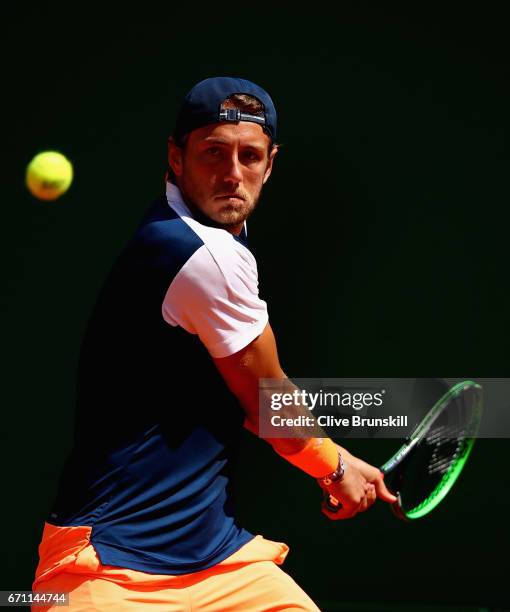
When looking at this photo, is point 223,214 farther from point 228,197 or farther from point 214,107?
point 214,107

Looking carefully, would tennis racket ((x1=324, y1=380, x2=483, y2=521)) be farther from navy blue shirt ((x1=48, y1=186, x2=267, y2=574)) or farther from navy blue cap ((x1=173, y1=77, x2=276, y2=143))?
navy blue cap ((x1=173, y1=77, x2=276, y2=143))

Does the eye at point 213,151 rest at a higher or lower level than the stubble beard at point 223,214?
higher

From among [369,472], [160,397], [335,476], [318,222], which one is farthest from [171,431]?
[318,222]

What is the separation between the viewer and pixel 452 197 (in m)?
3.87

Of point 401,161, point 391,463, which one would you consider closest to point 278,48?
point 401,161

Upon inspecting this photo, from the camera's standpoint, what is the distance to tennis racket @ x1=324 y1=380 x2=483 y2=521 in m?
3.01

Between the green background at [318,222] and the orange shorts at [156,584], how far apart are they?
5.15ft

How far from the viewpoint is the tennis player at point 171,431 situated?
220 cm

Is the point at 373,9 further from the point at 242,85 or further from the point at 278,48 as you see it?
the point at 242,85

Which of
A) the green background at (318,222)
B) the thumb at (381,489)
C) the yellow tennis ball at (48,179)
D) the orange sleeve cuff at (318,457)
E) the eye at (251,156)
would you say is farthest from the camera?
the green background at (318,222)

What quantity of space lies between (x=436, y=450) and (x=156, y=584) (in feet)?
4.09

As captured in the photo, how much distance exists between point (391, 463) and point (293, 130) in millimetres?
1448

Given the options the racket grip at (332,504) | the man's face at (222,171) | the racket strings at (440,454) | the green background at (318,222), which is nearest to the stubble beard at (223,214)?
the man's face at (222,171)

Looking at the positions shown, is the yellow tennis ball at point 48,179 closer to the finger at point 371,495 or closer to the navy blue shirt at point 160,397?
the navy blue shirt at point 160,397
